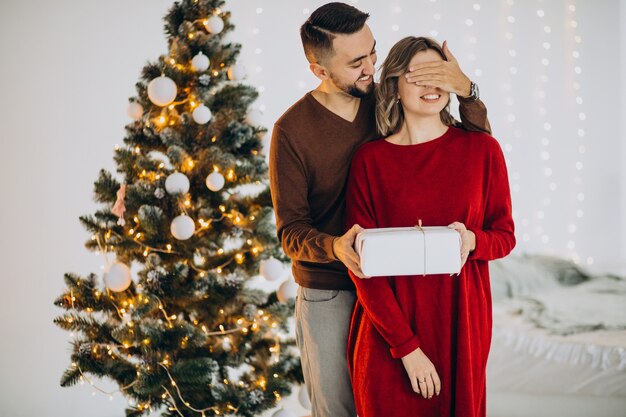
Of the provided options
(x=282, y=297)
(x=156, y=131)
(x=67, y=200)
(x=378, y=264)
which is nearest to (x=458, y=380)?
(x=378, y=264)

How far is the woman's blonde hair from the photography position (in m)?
1.55

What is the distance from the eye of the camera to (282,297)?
2449mm

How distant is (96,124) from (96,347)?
1.28m

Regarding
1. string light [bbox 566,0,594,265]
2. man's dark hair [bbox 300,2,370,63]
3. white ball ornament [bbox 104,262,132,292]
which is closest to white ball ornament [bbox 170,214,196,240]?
white ball ornament [bbox 104,262,132,292]

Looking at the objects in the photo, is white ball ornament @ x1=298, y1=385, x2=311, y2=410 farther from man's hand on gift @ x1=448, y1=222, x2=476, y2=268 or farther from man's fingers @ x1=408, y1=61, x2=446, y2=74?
man's fingers @ x1=408, y1=61, x2=446, y2=74

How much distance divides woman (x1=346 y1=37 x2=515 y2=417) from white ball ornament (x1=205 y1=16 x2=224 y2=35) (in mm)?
995

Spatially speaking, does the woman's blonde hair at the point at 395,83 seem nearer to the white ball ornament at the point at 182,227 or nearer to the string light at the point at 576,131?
the white ball ornament at the point at 182,227

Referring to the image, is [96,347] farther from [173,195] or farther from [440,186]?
[440,186]

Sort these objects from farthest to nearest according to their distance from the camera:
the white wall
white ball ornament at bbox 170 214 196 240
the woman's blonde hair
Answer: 1. the white wall
2. white ball ornament at bbox 170 214 196 240
3. the woman's blonde hair

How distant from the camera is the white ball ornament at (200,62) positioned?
235 centimetres

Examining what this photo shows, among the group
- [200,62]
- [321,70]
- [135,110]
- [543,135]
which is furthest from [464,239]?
[543,135]

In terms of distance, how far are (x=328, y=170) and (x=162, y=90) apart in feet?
2.70

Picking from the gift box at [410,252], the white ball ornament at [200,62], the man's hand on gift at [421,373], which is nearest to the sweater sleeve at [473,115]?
the gift box at [410,252]

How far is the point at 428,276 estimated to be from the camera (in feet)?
4.84
